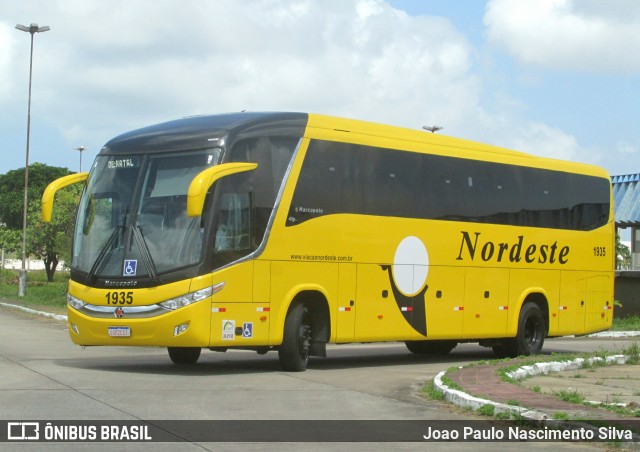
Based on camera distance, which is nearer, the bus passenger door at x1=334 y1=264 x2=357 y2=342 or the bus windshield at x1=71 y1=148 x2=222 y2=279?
the bus windshield at x1=71 y1=148 x2=222 y2=279

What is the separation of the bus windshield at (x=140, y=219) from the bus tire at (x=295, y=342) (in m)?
1.98

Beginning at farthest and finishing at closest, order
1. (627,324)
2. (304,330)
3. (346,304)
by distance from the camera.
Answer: (627,324) < (346,304) < (304,330)

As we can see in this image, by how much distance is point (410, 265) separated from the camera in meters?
19.1

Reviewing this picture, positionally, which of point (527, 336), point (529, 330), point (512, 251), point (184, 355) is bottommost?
point (184, 355)

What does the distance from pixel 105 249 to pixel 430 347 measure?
29.2 feet

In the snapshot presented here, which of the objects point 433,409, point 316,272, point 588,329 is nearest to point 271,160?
point 316,272

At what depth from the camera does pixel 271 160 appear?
1648 centimetres

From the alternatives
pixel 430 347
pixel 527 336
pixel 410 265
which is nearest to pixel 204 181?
pixel 410 265

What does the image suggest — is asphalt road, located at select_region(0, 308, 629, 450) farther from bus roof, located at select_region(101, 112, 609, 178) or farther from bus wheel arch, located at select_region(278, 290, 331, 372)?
bus roof, located at select_region(101, 112, 609, 178)

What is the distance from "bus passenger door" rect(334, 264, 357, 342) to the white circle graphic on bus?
1.11 meters

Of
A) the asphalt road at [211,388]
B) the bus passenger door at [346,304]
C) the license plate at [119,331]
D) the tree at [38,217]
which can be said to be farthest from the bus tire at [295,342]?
the tree at [38,217]

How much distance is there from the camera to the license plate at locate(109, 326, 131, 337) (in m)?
15.5

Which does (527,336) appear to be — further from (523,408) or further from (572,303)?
(523,408)

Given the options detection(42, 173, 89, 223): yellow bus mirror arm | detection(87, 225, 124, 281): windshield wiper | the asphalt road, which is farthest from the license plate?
detection(42, 173, 89, 223): yellow bus mirror arm
